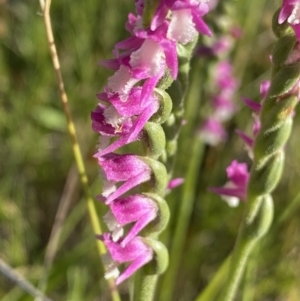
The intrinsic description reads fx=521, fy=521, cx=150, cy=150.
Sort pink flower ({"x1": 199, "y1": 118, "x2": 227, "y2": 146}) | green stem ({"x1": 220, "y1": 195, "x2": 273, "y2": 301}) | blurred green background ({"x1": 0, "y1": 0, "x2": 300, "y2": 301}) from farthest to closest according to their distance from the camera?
pink flower ({"x1": 199, "y1": 118, "x2": 227, "y2": 146}) < blurred green background ({"x1": 0, "y1": 0, "x2": 300, "y2": 301}) < green stem ({"x1": 220, "y1": 195, "x2": 273, "y2": 301})

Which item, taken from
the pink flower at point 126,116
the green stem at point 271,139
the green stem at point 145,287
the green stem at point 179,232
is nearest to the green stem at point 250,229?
the green stem at point 271,139

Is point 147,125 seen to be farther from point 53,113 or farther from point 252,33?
point 252,33

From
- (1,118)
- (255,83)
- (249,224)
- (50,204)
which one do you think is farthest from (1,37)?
(249,224)

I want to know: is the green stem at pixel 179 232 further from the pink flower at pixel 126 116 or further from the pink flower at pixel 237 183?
the pink flower at pixel 126 116

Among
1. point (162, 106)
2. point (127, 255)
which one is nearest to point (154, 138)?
point (162, 106)

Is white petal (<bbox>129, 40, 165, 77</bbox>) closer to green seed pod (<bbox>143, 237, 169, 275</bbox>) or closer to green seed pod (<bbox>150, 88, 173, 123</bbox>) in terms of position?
green seed pod (<bbox>150, 88, 173, 123</bbox>)

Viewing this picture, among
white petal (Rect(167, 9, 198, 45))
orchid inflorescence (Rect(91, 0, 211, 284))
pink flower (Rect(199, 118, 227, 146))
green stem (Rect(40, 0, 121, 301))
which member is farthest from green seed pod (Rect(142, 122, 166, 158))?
pink flower (Rect(199, 118, 227, 146))
